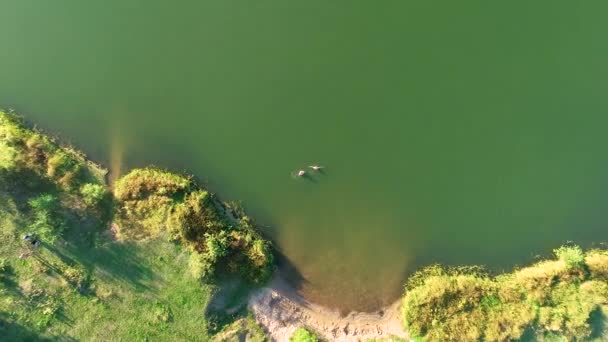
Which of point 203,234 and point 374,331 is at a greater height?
point 203,234

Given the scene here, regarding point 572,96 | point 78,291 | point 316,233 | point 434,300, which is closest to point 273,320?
point 316,233

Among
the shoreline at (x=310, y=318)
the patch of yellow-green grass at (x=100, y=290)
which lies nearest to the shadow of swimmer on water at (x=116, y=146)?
the patch of yellow-green grass at (x=100, y=290)

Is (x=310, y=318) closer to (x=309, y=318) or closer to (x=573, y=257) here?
(x=309, y=318)

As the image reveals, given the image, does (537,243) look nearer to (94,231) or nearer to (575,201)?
(575,201)

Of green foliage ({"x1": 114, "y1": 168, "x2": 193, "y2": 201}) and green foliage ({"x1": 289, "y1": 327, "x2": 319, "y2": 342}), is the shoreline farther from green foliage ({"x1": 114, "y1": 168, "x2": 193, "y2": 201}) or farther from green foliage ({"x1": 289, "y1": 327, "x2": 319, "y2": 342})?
green foliage ({"x1": 114, "y1": 168, "x2": 193, "y2": 201})

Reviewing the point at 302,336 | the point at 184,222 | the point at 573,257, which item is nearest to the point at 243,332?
the point at 302,336

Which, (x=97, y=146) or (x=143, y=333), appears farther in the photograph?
(x=97, y=146)

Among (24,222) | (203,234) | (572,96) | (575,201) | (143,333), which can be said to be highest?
(572,96)
